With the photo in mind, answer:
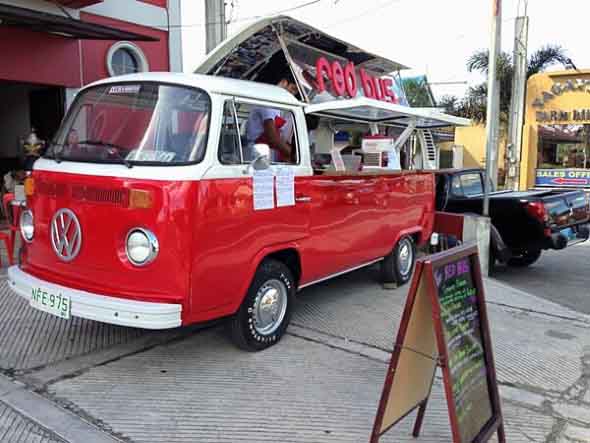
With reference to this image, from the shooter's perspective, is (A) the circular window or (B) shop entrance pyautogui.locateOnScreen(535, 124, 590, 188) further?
(B) shop entrance pyautogui.locateOnScreen(535, 124, 590, 188)

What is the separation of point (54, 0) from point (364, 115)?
605 cm

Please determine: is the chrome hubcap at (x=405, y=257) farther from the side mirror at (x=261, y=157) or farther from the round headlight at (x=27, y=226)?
the round headlight at (x=27, y=226)

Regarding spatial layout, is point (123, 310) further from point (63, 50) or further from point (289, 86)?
point (63, 50)

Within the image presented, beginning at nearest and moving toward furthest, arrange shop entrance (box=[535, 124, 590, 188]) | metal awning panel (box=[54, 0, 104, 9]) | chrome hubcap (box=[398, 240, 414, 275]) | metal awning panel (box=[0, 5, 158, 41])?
chrome hubcap (box=[398, 240, 414, 275]), metal awning panel (box=[0, 5, 158, 41]), metal awning panel (box=[54, 0, 104, 9]), shop entrance (box=[535, 124, 590, 188])

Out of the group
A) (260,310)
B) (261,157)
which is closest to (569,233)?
(260,310)

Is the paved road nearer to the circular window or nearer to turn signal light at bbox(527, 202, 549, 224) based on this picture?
turn signal light at bbox(527, 202, 549, 224)

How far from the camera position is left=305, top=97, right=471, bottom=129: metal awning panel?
15.8 ft

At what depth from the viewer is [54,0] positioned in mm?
8586

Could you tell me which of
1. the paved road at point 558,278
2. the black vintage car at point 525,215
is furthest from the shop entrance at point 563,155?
the black vintage car at point 525,215

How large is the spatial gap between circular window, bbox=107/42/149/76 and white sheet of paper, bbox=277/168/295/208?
22.2ft

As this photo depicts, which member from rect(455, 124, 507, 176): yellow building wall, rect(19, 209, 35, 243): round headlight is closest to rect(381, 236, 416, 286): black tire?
rect(19, 209, 35, 243): round headlight

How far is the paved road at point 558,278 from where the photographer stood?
22.2ft

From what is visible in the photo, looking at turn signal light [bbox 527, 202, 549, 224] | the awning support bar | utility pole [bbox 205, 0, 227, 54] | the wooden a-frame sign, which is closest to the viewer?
the wooden a-frame sign

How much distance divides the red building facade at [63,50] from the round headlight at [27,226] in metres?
4.31
